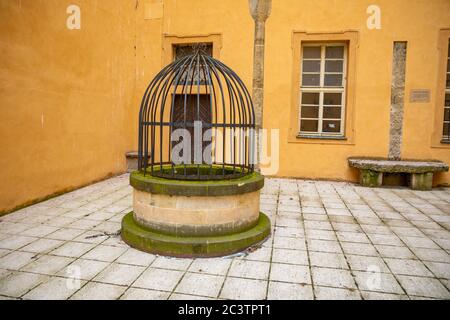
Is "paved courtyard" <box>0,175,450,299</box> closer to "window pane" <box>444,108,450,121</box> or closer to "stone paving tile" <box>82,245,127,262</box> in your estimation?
"stone paving tile" <box>82,245,127,262</box>

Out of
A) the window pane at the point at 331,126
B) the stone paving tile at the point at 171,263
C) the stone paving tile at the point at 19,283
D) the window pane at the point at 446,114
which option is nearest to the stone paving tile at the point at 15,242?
the stone paving tile at the point at 19,283

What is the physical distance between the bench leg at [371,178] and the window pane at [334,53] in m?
2.67

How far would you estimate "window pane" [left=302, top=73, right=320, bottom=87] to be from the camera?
25.1 feet

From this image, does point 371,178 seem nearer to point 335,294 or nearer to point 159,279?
point 335,294

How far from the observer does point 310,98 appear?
304 inches

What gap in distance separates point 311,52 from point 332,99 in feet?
3.91

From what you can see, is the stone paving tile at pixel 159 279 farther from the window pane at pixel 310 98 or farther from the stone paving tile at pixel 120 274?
the window pane at pixel 310 98

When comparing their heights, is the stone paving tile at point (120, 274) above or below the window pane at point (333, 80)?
below

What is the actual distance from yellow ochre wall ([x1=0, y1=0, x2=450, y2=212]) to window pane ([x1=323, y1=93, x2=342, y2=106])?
0.43 meters

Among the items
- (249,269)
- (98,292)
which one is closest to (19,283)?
(98,292)

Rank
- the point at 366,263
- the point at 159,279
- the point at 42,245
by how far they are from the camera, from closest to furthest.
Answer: the point at 159,279 < the point at 366,263 < the point at 42,245

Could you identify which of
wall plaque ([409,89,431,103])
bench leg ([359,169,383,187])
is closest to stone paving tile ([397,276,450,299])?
bench leg ([359,169,383,187])

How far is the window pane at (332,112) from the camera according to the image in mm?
7613
